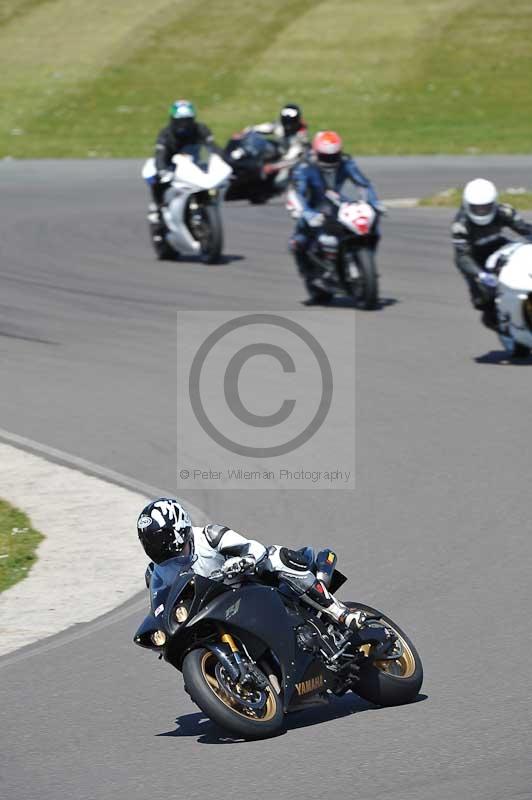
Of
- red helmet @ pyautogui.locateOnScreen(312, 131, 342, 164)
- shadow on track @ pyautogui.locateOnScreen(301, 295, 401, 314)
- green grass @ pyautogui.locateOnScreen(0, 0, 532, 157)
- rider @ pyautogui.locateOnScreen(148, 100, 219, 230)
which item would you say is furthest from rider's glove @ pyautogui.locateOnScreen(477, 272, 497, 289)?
green grass @ pyautogui.locateOnScreen(0, 0, 532, 157)

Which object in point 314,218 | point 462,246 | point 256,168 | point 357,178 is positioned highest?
point 462,246

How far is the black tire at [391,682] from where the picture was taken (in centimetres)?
692

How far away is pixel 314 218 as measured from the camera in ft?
55.9

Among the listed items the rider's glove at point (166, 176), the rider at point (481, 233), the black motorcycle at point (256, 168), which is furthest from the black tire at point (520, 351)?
the black motorcycle at point (256, 168)

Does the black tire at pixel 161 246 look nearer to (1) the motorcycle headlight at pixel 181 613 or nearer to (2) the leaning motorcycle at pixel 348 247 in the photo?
(2) the leaning motorcycle at pixel 348 247

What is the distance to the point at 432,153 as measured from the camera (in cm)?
3522

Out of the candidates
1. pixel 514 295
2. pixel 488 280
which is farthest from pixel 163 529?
pixel 488 280

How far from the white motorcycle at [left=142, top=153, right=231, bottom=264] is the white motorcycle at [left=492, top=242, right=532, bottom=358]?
5.92 m

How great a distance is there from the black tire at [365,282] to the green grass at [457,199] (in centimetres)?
803

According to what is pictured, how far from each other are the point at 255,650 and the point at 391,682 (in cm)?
69

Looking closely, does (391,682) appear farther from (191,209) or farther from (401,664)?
(191,209)

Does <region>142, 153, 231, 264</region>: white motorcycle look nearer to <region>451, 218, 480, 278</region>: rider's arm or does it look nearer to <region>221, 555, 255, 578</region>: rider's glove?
<region>451, 218, 480, 278</region>: rider's arm

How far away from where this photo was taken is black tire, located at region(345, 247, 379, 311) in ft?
55.2

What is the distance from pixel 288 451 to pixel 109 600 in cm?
350
